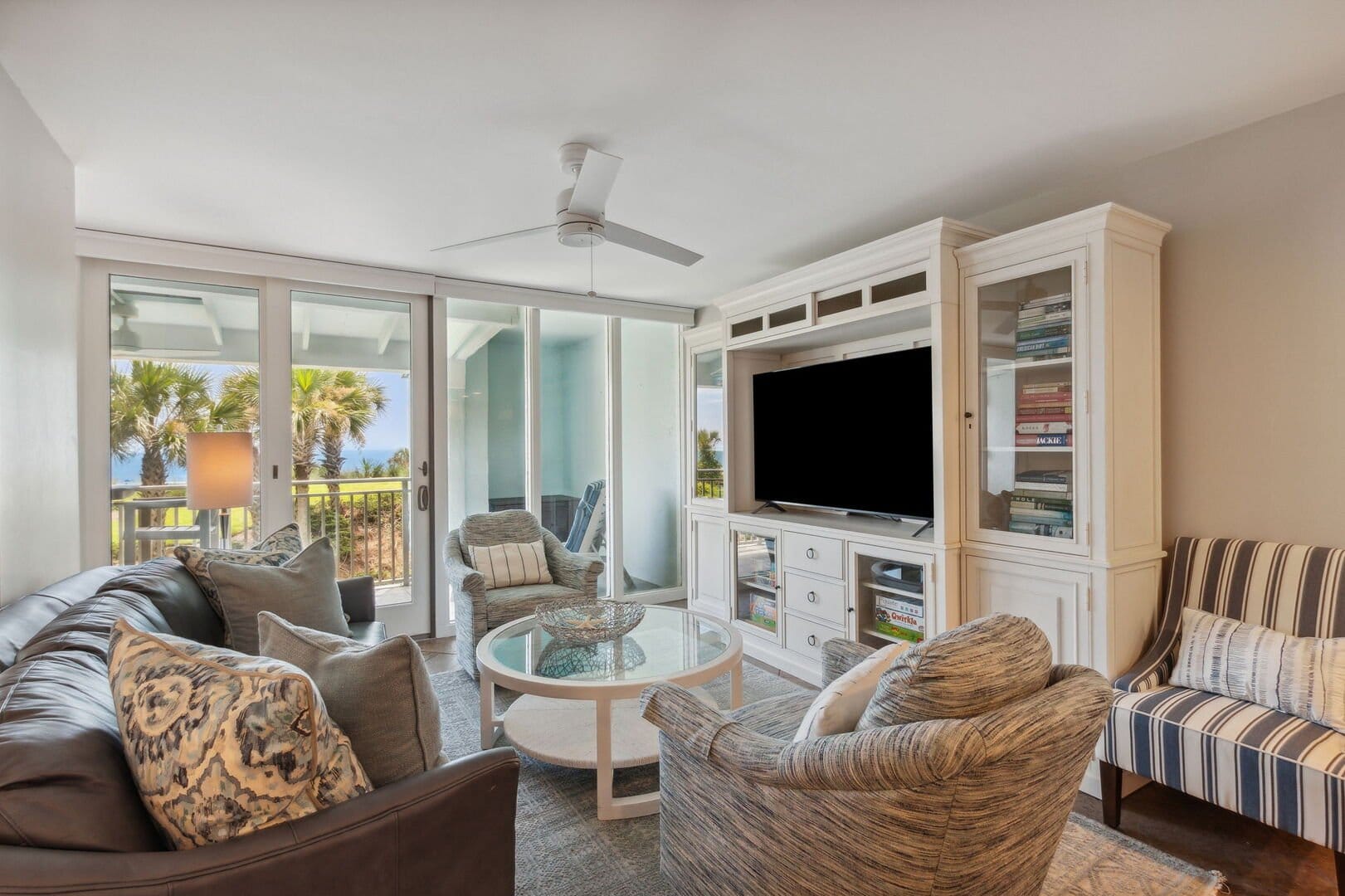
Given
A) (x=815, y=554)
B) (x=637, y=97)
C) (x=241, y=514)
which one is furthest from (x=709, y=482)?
(x=241, y=514)

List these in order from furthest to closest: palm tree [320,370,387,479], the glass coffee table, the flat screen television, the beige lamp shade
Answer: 1. palm tree [320,370,387,479]
2. the flat screen television
3. the beige lamp shade
4. the glass coffee table

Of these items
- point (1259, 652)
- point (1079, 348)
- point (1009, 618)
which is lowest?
point (1259, 652)

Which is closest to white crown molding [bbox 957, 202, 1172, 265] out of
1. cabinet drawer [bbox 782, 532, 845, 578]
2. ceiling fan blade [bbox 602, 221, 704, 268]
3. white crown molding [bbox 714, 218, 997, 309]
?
white crown molding [bbox 714, 218, 997, 309]

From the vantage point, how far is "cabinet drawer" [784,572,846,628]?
3.32 m

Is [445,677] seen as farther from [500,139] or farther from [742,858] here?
[500,139]

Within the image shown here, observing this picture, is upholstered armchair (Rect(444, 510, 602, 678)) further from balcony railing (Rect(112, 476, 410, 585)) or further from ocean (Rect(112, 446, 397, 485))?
ocean (Rect(112, 446, 397, 485))

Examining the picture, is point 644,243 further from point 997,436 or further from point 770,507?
point 770,507

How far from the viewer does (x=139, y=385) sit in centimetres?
355

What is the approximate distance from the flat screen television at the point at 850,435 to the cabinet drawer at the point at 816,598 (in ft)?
1.46

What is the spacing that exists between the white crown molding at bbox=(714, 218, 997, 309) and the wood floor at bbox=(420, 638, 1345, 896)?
2.25m

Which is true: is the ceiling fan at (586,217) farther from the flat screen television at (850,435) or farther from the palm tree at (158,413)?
the palm tree at (158,413)

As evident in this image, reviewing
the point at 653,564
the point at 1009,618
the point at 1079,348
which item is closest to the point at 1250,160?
the point at 1079,348

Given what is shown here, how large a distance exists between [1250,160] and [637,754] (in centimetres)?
308

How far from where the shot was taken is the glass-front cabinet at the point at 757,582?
381cm
